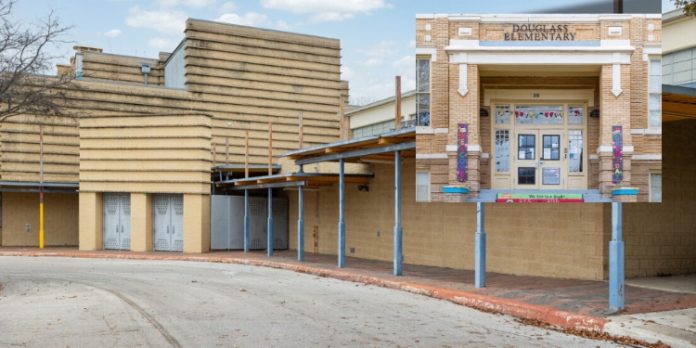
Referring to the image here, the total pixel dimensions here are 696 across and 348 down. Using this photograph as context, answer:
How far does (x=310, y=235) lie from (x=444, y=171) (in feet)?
69.7

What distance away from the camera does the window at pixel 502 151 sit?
40.2ft

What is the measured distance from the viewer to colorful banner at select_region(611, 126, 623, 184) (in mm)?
11109

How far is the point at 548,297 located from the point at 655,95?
215 inches

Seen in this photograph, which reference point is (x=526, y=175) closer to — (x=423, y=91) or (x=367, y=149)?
(x=423, y=91)

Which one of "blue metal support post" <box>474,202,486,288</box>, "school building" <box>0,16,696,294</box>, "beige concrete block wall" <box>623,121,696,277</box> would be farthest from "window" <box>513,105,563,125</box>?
"beige concrete block wall" <box>623,121,696,277</box>

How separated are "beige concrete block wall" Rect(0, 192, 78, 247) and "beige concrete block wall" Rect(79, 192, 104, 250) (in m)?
3.98

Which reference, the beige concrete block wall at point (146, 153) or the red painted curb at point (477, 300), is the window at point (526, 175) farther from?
the beige concrete block wall at point (146, 153)

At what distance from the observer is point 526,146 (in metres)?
12.1

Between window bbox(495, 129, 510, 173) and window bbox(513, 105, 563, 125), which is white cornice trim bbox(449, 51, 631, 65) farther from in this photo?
window bbox(495, 129, 510, 173)

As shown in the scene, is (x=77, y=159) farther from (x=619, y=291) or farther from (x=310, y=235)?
(x=619, y=291)

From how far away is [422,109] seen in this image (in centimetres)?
1237

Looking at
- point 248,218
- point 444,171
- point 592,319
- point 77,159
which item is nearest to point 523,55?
point 444,171

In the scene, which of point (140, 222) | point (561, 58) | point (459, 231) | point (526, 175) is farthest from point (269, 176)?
point (561, 58)

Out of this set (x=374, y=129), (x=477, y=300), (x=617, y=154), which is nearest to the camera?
(x=617, y=154)
